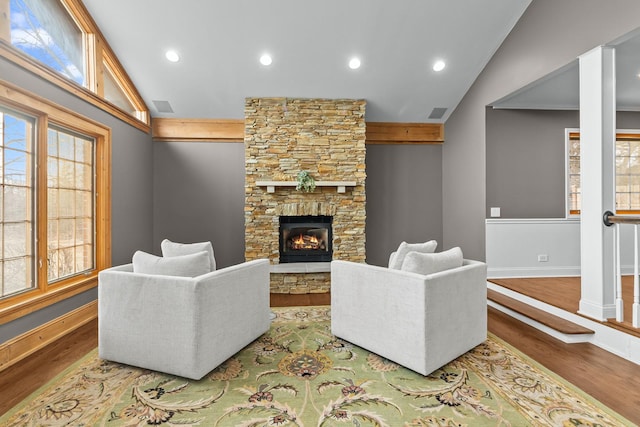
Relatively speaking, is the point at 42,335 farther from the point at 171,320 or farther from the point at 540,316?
the point at 540,316

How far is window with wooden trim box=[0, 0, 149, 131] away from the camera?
2568 mm

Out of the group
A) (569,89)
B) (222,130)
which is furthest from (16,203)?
(569,89)

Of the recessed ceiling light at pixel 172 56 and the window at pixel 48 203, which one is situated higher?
the recessed ceiling light at pixel 172 56

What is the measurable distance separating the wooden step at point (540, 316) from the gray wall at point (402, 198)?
1.80m

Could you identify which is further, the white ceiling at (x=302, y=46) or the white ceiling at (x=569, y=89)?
the white ceiling at (x=302, y=46)

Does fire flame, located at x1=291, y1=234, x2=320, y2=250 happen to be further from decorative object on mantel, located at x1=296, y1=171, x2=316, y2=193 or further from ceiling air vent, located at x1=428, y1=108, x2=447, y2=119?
ceiling air vent, located at x1=428, y1=108, x2=447, y2=119

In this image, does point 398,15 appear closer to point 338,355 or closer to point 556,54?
point 556,54

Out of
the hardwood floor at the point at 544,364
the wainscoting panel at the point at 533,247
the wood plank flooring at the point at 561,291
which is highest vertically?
the wainscoting panel at the point at 533,247

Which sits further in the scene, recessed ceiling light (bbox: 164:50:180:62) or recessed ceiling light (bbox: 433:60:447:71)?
recessed ceiling light (bbox: 433:60:447:71)

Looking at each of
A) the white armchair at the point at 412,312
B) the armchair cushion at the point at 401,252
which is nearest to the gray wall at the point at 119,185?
the white armchair at the point at 412,312

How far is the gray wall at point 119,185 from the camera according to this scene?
8.42 ft

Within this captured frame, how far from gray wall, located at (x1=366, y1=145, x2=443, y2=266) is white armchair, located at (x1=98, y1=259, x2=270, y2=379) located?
348cm

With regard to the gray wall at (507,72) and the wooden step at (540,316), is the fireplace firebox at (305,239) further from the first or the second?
the wooden step at (540,316)

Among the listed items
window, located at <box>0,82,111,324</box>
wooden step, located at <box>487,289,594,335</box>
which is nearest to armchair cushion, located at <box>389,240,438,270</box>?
wooden step, located at <box>487,289,594,335</box>
